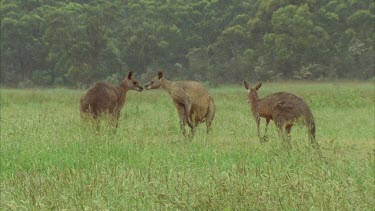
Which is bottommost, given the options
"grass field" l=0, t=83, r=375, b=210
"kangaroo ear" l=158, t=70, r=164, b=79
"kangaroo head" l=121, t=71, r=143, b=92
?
"grass field" l=0, t=83, r=375, b=210

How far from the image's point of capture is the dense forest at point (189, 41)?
152 ft

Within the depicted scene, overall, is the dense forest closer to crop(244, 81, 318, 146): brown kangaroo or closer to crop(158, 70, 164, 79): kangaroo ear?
crop(158, 70, 164, 79): kangaroo ear

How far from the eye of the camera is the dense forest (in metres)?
46.5

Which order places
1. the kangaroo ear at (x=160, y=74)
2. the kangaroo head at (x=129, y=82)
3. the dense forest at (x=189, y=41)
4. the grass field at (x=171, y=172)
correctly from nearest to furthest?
the grass field at (x=171, y=172)
the kangaroo ear at (x=160, y=74)
the kangaroo head at (x=129, y=82)
the dense forest at (x=189, y=41)

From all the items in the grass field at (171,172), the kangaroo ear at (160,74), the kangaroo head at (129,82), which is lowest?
the grass field at (171,172)

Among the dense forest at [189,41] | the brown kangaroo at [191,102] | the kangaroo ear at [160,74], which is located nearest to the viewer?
the brown kangaroo at [191,102]

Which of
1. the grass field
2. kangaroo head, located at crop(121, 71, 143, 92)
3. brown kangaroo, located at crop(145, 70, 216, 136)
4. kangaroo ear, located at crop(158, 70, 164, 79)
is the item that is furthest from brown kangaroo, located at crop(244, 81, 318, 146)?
kangaroo head, located at crop(121, 71, 143, 92)

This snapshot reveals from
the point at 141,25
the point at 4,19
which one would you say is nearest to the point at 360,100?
the point at 141,25

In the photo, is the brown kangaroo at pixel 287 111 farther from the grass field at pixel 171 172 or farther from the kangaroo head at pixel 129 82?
the kangaroo head at pixel 129 82

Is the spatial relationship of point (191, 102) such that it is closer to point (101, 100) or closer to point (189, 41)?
point (101, 100)

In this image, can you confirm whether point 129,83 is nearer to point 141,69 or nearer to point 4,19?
point 141,69

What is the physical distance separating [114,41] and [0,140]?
46290 millimetres

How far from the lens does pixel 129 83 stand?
481 inches

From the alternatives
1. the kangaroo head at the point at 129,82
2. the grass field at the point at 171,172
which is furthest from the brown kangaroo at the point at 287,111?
the kangaroo head at the point at 129,82
